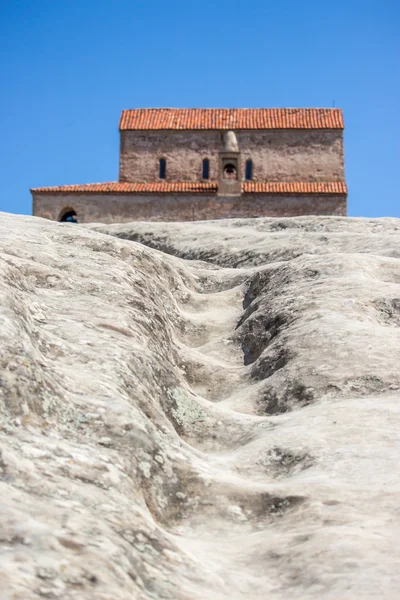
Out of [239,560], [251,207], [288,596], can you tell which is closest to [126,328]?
[239,560]

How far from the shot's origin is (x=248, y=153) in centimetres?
4809

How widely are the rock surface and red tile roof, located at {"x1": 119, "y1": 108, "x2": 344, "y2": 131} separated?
39.3 m

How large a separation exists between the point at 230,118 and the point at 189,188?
6.99m

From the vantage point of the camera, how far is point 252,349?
8648 mm

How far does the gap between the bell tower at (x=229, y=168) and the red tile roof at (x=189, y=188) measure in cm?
45

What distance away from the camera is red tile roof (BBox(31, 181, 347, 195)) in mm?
44000

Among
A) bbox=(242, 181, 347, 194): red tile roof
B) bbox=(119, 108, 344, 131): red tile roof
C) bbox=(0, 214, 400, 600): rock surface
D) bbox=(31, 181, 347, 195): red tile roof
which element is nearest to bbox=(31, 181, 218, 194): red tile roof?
bbox=(31, 181, 347, 195): red tile roof

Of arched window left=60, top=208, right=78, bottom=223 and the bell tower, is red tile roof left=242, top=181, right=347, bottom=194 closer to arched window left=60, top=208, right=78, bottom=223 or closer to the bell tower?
the bell tower

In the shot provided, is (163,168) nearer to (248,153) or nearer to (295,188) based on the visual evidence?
(248,153)

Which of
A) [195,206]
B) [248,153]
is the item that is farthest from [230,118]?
[195,206]

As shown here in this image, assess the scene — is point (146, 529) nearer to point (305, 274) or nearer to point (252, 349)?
point (252, 349)

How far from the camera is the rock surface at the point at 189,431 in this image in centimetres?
370

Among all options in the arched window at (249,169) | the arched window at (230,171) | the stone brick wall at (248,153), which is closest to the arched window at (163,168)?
the stone brick wall at (248,153)

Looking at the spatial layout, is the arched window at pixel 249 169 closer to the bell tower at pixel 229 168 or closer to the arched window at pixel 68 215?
the bell tower at pixel 229 168
